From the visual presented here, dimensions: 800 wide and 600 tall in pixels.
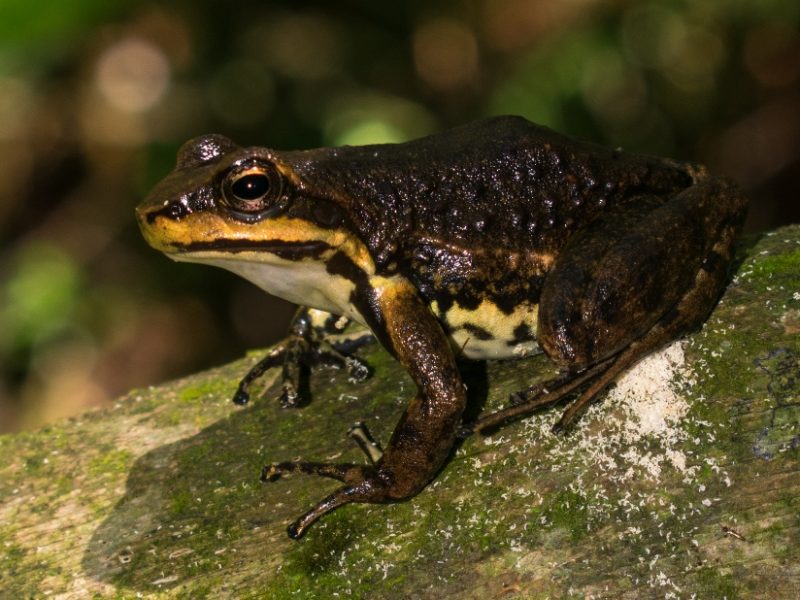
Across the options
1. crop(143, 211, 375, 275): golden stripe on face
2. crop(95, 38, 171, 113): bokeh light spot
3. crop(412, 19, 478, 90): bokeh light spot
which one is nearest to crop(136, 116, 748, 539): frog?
crop(143, 211, 375, 275): golden stripe on face

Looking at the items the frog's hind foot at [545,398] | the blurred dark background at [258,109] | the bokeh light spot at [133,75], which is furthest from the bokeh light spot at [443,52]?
the frog's hind foot at [545,398]

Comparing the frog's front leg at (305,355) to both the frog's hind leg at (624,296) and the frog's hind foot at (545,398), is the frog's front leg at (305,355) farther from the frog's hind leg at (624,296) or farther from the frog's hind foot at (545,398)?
the frog's hind leg at (624,296)

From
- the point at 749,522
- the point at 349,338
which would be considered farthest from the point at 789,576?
the point at 349,338

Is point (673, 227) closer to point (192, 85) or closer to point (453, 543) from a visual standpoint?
point (453, 543)

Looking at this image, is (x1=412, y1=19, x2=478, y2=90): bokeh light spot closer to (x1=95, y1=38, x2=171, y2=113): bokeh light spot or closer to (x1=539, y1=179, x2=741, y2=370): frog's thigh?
(x1=95, y1=38, x2=171, y2=113): bokeh light spot

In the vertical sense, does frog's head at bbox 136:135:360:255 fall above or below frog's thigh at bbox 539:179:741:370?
above

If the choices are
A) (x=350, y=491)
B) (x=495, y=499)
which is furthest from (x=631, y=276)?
(x=350, y=491)
